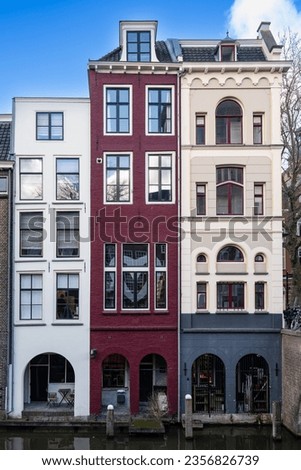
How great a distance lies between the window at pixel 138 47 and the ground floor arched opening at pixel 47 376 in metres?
13.3

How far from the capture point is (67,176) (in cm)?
2291

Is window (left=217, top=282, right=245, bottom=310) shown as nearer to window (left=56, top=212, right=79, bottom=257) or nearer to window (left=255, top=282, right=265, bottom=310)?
window (left=255, top=282, right=265, bottom=310)

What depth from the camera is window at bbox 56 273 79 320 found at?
2252cm

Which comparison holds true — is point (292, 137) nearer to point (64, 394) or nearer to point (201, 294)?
point (201, 294)

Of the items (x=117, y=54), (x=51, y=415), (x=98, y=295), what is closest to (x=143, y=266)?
(x=98, y=295)

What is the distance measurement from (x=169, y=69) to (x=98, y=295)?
32.5 feet

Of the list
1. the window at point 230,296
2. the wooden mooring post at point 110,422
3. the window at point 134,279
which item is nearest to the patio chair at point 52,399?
the wooden mooring post at point 110,422

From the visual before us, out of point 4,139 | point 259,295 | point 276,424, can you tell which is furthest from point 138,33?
point 276,424

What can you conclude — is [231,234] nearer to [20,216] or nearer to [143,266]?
[143,266]

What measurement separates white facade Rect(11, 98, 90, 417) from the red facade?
1.51 feet

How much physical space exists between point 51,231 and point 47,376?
6.50 metres

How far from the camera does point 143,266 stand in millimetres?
22594

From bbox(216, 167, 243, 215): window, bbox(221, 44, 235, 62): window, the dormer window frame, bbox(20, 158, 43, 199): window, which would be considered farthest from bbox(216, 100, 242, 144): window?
bbox(20, 158, 43, 199): window

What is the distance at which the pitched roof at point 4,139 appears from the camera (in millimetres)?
23156
